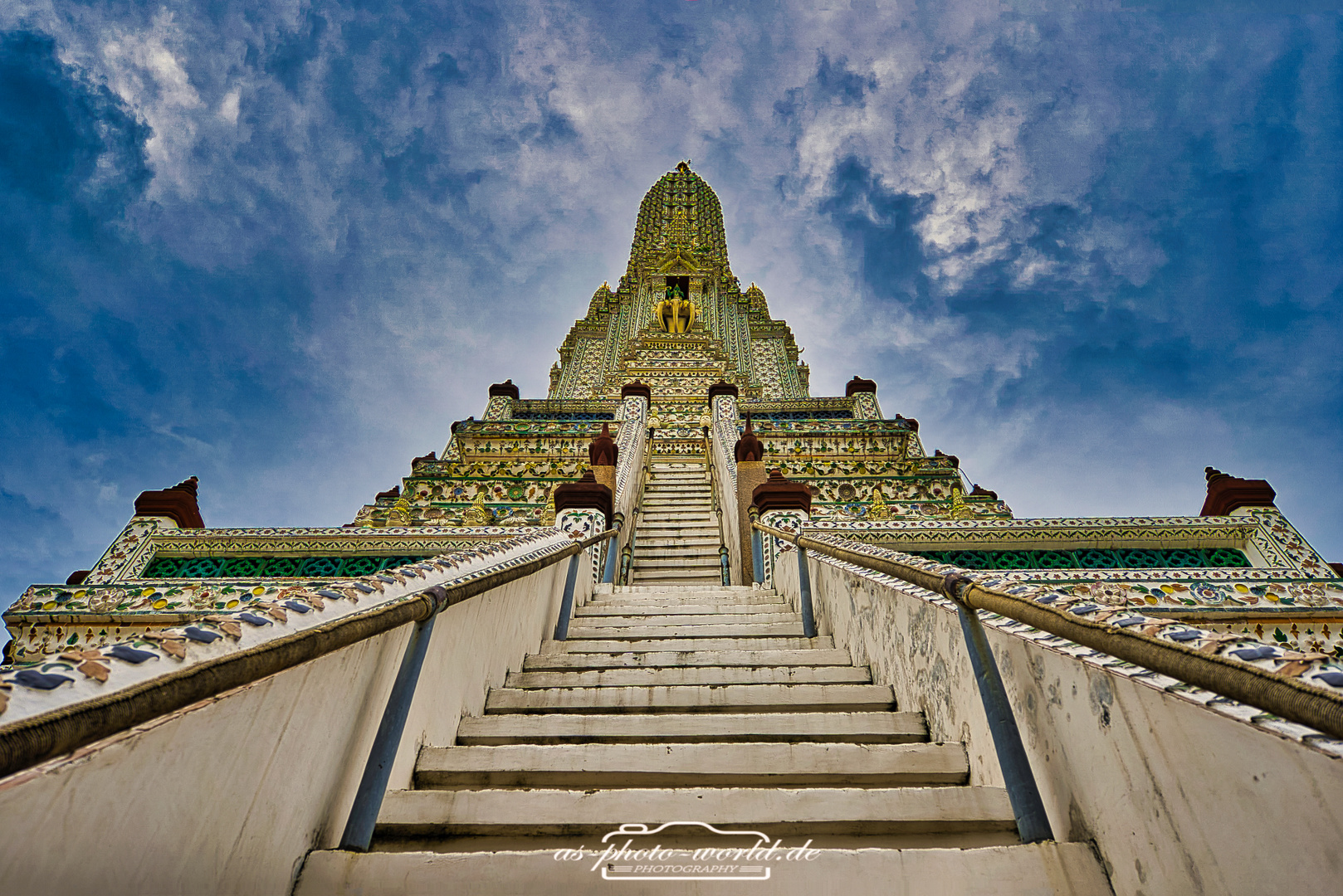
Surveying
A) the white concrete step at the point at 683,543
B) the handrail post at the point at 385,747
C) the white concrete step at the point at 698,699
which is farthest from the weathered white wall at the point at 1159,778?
the white concrete step at the point at 683,543

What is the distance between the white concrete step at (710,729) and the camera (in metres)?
2.23

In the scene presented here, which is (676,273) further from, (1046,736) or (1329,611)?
(1046,736)

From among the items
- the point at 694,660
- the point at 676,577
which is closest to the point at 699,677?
the point at 694,660

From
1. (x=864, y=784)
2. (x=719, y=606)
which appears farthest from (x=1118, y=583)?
(x=864, y=784)

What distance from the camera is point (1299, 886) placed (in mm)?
887

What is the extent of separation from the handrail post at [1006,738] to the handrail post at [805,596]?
2006 mm

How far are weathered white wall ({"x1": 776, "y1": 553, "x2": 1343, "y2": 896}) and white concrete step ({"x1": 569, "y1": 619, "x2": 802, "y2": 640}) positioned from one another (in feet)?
6.19

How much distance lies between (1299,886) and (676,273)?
22967 millimetres

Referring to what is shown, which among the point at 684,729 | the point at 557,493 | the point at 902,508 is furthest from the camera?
the point at 902,508

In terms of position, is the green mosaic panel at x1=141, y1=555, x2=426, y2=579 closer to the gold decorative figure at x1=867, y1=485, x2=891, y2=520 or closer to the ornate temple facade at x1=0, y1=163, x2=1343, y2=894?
the ornate temple facade at x1=0, y1=163, x2=1343, y2=894

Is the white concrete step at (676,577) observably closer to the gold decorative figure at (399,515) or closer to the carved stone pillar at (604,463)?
the carved stone pillar at (604,463)

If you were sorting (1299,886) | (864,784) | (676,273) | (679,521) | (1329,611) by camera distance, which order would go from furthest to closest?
(676,273), (679,521), (1329,611), (864,784), (1299,886)

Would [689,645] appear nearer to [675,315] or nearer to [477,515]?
[477,515]

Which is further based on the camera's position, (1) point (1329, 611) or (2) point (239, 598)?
(2) point (239, 598)
